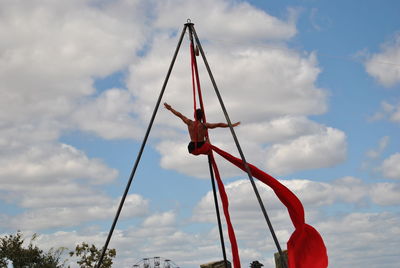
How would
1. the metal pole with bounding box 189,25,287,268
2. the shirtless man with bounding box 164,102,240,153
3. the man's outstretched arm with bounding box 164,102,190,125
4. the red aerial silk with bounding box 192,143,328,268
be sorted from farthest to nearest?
1. the man's outstretched arm with bounding box 164,102,190,125
2. the shirtless man with bounding box 164,102,240,153
3. the red aerial silk with bounding box 192,143,328,268
4. the metal pole with bounding box 189,25,287,268

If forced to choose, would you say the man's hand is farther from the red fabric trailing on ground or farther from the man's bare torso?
the red fabric trailing on ground

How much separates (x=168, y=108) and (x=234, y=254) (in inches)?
149

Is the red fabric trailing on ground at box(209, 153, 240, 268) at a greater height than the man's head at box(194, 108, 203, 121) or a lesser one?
lesser

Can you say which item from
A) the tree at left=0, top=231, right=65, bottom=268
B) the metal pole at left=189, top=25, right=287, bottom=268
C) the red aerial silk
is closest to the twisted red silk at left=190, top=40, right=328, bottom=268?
the red aerial silk

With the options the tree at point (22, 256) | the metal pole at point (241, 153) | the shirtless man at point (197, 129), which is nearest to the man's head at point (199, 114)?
the shirtless man at point (197, 129)

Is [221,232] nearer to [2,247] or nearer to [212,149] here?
[212,149]

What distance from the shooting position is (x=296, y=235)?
12344 mm

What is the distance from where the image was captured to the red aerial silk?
12203mm

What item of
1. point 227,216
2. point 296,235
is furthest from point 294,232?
point 227,216

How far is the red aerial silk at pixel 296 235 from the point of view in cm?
1220

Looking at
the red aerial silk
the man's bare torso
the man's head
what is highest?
the man's head

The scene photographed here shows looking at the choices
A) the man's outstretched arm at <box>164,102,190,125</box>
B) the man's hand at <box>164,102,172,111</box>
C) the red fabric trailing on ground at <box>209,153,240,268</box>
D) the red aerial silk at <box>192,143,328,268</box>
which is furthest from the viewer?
the man's hand at <box>164,102,172,111</box>

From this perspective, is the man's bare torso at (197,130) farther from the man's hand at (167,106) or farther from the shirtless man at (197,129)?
the man's hand at (167,106)

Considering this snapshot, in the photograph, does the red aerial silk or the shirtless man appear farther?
the shirtless man
